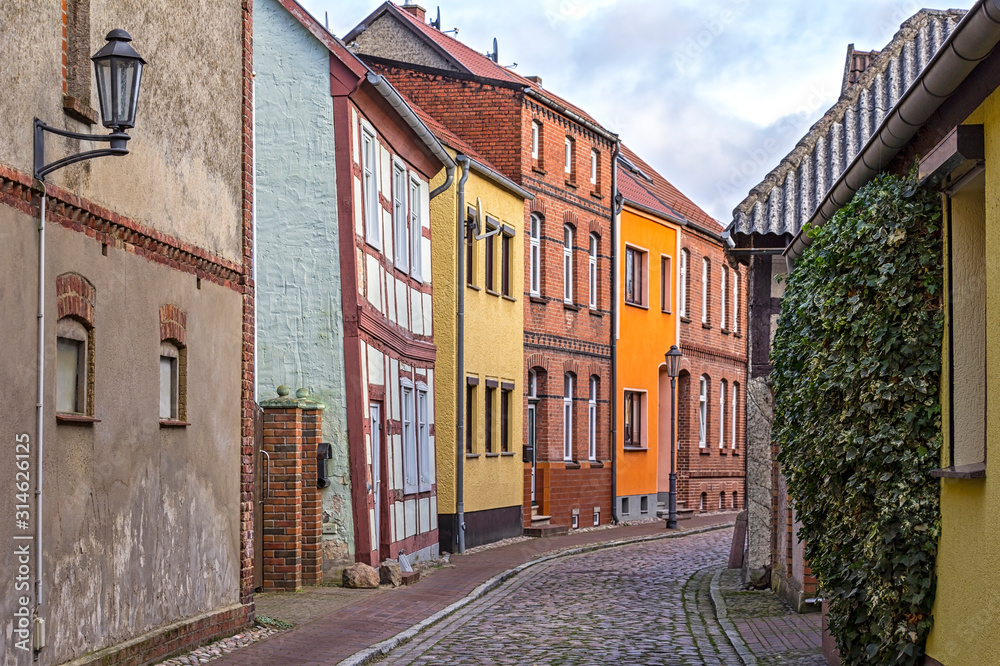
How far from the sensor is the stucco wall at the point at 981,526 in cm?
698

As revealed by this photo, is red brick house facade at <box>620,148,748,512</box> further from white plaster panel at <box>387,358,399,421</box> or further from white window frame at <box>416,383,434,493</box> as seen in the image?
white plaster panel at <box>387,358,399,421</box>

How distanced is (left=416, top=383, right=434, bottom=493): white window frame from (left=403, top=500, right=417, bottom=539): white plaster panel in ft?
Result: 2.47

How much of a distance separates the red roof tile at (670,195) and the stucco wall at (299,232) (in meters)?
20.2

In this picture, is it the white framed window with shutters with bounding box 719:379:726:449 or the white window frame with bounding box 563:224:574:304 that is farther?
the white framed window with shutters with bounding box 719:379:726:449

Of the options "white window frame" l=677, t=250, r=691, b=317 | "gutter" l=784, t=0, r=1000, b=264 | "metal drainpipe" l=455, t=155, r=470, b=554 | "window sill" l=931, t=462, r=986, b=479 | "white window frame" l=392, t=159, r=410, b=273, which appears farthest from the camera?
"white window frame" l=677, t=250, r=691, b=317

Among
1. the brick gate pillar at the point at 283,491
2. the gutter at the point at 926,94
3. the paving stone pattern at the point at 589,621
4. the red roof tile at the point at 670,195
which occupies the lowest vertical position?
the paving stone pattern at the point at 589,621

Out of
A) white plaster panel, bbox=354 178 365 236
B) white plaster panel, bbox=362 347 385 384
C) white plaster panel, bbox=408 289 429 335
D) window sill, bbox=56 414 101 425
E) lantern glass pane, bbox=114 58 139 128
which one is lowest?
window sill, bbox=56 414 101 425

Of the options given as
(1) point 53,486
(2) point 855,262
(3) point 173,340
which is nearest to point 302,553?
(3) point 173,340

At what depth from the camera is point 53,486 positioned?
29.9ft

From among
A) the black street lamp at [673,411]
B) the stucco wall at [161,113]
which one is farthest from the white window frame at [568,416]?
the stucco wall at [161,113]

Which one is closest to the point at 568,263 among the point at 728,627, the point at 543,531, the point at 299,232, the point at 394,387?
the point at 543,531

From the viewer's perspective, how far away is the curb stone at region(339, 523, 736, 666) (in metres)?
11.7

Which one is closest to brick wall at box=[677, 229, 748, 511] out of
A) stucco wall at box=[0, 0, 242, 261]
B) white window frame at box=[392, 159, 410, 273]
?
white window frame at box=[392, 159, 410, 273]

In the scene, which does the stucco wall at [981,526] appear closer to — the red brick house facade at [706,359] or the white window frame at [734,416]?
the red brick house facade at [706,359]
